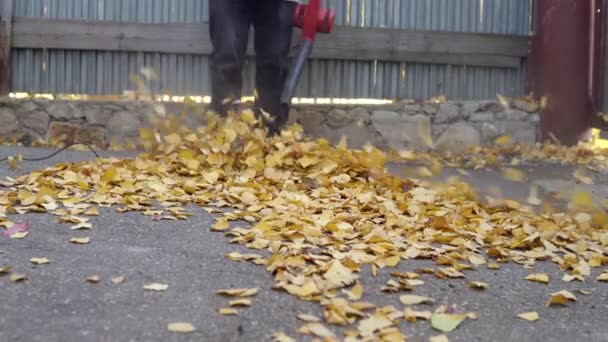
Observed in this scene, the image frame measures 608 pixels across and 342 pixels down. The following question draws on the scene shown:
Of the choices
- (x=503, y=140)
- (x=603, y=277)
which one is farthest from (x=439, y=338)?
(x=503, y=140)

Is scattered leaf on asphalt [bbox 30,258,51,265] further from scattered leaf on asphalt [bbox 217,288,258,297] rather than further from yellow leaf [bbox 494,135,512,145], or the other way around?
yellow leaf [bbox 494,135,512,145]

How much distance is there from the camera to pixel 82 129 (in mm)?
8070

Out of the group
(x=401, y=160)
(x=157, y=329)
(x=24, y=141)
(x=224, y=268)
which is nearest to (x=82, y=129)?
(x=24, y=141)

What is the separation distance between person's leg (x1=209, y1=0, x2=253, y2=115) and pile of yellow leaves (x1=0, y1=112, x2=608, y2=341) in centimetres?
46

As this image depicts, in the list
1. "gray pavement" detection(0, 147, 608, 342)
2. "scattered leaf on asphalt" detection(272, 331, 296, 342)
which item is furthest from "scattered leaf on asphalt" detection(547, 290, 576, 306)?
"scattered leaf on asphalt" detection(272, 331, 296, 342)

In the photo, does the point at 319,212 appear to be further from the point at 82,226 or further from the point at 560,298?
the point at 560,298

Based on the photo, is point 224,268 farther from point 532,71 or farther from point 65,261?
point 532,71

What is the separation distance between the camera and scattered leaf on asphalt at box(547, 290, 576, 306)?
12.3ft

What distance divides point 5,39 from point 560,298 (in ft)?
19.1

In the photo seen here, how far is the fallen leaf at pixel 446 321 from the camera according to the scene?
11.1ft

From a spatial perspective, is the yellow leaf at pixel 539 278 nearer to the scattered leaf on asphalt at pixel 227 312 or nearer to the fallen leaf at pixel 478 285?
the fallen leaf at pixel 478 285

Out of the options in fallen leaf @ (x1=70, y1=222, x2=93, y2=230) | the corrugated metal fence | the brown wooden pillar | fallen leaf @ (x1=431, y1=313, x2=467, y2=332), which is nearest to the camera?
fallen leaf @ (x1=431, y1=313, x2=467, y2=332)

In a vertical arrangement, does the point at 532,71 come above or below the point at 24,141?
above

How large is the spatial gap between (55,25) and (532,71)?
4214mm
